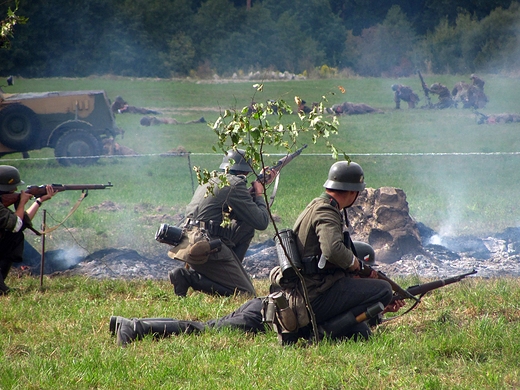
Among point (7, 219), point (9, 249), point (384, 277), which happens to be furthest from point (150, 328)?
point (9, 249)

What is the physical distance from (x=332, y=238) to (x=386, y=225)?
5.33 meters

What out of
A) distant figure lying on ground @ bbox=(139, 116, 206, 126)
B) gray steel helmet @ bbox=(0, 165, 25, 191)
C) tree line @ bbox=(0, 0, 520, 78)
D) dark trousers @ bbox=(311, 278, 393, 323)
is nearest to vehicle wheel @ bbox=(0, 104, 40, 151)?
distant figure lying on ground @ bbox=(139, 116, 206, 126)

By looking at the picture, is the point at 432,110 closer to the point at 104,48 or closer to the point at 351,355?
the point at 104,48

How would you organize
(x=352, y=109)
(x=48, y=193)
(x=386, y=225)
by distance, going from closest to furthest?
(x=48, y=193) → (x=386, y=225) → (x=352, y=109)

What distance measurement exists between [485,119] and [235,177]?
18.2m

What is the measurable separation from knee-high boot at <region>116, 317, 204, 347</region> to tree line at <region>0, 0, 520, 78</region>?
96.9ft

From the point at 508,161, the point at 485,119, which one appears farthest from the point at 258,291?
the point at 485,119

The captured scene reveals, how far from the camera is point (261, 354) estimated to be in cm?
566

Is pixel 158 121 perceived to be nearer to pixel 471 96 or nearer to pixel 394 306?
pixel 471 96

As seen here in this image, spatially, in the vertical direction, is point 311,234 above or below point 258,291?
above

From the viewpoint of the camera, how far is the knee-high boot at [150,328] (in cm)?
616

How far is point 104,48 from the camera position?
3578 cm

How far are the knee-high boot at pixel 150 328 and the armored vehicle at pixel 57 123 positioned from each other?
12.5 meters

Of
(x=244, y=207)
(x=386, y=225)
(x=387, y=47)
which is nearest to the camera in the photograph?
(x=244, y=207)
